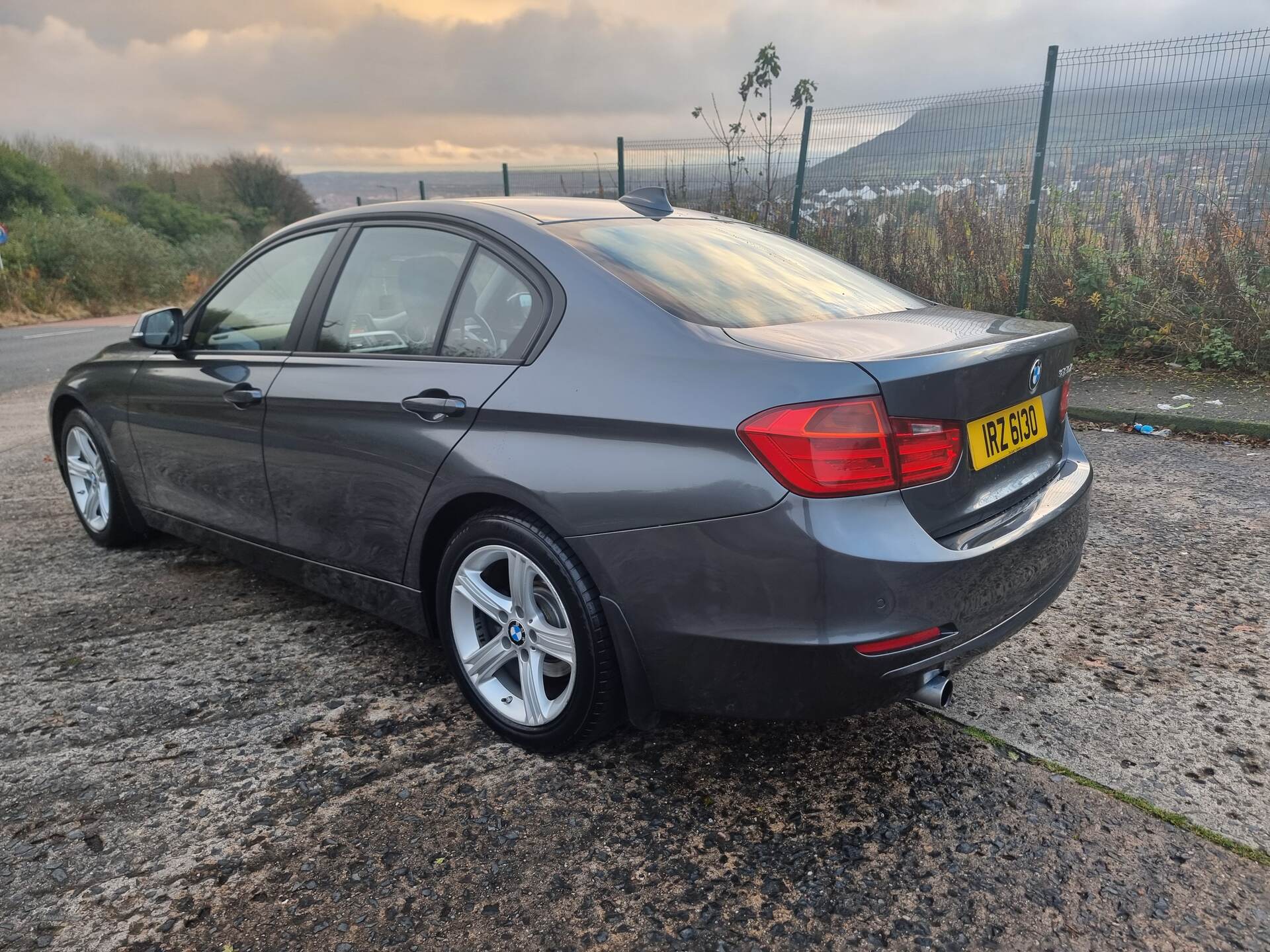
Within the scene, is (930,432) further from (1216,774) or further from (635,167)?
(635,167)

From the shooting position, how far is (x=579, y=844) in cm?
221

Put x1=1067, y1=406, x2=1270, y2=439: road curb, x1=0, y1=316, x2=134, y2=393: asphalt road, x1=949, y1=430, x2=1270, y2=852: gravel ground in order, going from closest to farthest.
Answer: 1. x1=949, y1=430, x2=1270, y2=852: gravel ground
2. x1=1067, y1=406, x2=1270, y2=439: road curb
3. x1=0, y1=316, x2=134, y2=393: asphalt road

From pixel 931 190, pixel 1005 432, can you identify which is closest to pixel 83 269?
pixel 931 190

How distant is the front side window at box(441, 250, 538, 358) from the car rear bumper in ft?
2.18

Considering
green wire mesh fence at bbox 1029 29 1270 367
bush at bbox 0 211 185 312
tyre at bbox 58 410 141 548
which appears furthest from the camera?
bush at bbox 0 211 185 312

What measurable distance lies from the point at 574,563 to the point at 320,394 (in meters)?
1.23

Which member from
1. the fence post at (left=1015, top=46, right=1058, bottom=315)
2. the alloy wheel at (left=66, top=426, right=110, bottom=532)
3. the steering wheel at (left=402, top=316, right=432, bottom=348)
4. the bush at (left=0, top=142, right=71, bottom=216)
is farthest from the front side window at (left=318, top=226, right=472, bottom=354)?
the bush at (left=0, top=142, right=71, bottom=216)

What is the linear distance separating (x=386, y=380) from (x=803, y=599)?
1.51 meters

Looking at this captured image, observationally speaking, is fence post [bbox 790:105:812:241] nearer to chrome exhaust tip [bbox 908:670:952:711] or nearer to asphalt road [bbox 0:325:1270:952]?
asphalt road [bbox 0:325:1270:952]

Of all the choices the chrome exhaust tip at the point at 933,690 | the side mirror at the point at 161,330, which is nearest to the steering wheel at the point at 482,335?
the chrome exhaust tip at the point at 933,690

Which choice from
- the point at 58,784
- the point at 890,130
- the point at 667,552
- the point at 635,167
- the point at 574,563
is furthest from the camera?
the point at 635,167

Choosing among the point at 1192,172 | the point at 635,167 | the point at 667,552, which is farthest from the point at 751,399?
the point at 635,167

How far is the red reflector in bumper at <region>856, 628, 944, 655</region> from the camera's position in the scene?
6.64 ft

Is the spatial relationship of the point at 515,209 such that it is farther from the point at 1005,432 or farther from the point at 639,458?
the point at 1005,432
